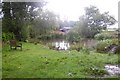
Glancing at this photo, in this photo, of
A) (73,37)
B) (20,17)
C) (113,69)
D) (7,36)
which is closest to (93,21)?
(73,37)

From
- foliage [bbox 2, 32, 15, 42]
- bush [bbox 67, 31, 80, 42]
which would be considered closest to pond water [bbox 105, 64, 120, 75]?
foliage [bbox 2, 32, 15, 42]

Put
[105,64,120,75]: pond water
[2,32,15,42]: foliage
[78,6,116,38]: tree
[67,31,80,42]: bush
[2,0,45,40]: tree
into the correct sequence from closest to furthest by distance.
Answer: [105,64,120,75]: pond water < [2,0,45,40]: tree < [2,32,15,42]: foliage < [67,31,80,42]: bush < [78,6,116,38]: tree

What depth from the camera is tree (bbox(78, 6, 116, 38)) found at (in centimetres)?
2566

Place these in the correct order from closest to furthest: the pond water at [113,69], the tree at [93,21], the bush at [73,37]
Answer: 1. the pond water at [113,69]
2. the bush at [73,37]
3. the tree at [93,21]

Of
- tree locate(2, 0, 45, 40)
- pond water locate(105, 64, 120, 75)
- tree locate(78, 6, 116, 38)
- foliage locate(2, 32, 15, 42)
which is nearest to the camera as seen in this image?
pond water locate(105, 64, 120, 75)

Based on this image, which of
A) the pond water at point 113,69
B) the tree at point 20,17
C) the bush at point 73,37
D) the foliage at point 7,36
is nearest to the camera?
the pond water at point 113,69

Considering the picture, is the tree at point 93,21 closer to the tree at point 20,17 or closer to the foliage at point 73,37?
the foliage at point 73,37

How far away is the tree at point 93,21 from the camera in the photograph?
25656 millimetres

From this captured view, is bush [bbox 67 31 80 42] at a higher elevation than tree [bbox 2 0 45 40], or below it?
below

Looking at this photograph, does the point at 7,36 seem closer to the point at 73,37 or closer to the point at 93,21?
the point at 73,37

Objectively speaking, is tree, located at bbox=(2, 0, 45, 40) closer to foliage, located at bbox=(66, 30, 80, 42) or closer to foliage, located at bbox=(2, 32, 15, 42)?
foliage, located at bbox=(2, 32, 15, 42)

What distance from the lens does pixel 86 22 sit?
25578 mm

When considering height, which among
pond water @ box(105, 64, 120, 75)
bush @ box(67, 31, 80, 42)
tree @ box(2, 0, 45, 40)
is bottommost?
pond water @ box(105, 64, 120, 75)

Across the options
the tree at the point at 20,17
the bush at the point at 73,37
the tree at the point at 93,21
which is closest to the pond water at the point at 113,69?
the tree at the point at 20,17
